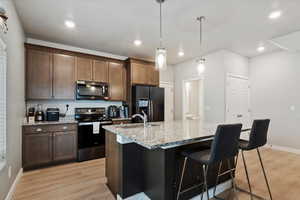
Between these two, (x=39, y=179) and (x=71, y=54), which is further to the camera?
(x=71, y=54)

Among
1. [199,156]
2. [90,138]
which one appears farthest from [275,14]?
[90,138]

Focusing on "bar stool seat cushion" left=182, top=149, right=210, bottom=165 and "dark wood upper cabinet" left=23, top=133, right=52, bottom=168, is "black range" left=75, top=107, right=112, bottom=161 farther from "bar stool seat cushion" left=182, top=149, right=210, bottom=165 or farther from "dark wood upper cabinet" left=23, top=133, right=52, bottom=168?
"bar stool seat cushion" left=182, top=149, right=210, bottom=165

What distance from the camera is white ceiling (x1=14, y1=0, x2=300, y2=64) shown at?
88.6 inches

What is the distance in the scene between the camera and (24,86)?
311cm

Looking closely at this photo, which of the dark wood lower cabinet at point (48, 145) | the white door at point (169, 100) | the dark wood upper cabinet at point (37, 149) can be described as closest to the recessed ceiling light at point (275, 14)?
the white door at point (169, 100)

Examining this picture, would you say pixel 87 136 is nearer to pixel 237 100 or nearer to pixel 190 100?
pixel 190 100

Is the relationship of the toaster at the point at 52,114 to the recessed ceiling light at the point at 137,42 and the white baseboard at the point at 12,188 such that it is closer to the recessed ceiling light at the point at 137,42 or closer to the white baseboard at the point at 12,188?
the white baseboard at the point at 12,188

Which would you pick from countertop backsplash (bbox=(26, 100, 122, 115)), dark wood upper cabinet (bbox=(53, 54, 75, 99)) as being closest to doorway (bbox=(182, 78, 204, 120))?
countertop backsplash (bbox=(26, 100, 122, 115))

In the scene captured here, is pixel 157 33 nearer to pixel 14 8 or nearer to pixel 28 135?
pixel 14 8

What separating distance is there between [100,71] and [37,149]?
7.23 ft

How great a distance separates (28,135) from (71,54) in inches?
77.1

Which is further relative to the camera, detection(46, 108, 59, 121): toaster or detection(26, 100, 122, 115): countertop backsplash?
detection(26, 100, 122, 115): countertop backsplash

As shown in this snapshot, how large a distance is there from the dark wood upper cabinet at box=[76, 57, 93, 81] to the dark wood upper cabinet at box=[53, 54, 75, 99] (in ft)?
0.36

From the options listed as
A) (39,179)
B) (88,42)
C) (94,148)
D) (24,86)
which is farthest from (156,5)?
(39,179)
